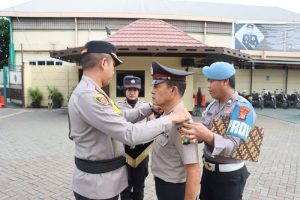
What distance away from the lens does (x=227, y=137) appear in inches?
81.0

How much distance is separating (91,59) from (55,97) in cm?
1406

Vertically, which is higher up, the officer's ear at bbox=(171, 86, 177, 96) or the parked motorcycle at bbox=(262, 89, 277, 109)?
the officer's ear at bbox=(171, 86, 177, 96)

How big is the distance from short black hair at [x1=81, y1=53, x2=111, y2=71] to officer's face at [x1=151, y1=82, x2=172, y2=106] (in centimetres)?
40

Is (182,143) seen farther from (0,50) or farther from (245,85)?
(0,50)

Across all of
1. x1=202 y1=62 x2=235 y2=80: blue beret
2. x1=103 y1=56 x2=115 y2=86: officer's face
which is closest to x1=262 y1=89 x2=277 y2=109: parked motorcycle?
x1=202 y1=62 x2=235 y2=80: blue beret

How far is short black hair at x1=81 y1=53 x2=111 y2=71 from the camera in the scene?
1.99 m

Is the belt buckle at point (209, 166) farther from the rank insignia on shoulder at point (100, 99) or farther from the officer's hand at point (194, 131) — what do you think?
the rank insignia on shoulder at point (100, 99)

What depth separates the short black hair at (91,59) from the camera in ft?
6.54

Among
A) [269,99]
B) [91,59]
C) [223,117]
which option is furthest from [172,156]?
[269,99]

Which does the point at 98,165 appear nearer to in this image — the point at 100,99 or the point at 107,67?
the point at 100,99

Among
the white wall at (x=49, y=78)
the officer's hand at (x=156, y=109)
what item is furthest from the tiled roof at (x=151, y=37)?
the officer's hand at (x=156, y=109)

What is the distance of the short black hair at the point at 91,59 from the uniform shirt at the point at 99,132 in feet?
0.29

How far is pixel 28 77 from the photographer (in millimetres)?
15562

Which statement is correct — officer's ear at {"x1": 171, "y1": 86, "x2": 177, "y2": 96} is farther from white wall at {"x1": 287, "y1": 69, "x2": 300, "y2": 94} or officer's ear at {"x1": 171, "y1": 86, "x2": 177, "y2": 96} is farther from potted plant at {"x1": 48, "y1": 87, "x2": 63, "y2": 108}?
white wall at {"x1": 287, "y1": 69, "x2": 300, "y2": 94}
